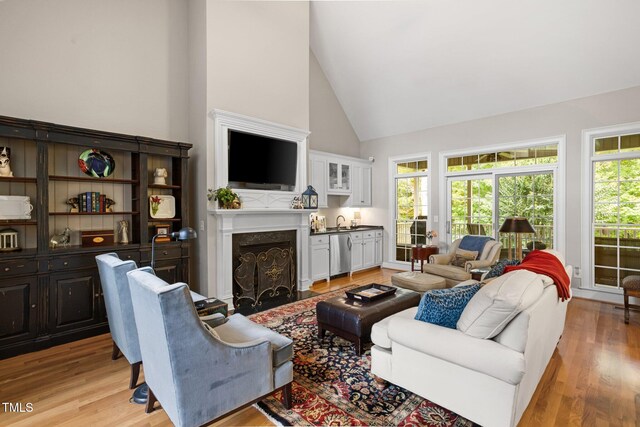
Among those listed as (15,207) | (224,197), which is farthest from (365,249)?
(15,207)

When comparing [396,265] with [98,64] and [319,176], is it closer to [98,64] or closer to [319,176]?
[319,176]

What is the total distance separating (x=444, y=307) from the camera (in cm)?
207

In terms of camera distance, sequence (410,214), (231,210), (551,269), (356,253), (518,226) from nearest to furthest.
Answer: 1. (551,269)
2. (231,210)
3. (518,226)
4. (356,253)
5. (410,214)

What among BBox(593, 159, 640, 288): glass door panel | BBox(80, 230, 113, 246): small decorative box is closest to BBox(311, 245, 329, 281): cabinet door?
BBox(80, 230, 113, 246): small decorative box

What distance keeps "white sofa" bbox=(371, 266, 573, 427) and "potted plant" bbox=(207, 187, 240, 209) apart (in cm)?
266

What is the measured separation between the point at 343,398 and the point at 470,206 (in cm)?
488

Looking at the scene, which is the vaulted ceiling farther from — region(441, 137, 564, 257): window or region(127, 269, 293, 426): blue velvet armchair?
region(127, 269, 293, 426): blue velvet armchair

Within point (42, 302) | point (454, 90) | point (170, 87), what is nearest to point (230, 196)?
point (170, 87)

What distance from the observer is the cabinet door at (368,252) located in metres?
6.66

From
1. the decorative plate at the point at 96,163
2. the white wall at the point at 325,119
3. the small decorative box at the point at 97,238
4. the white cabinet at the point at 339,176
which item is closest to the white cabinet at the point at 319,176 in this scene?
the white cabinet at the point at 339,176

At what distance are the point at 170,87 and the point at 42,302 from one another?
119 inches

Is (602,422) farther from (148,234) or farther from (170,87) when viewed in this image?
(170,87)

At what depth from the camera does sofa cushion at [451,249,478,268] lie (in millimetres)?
4848

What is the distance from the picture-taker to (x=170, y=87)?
173 inches
